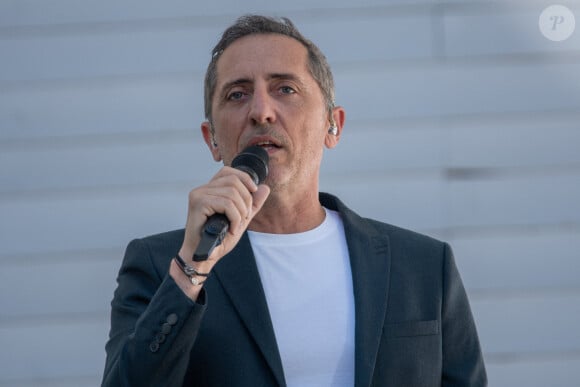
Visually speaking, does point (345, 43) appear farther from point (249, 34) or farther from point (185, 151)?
point (249, 34)

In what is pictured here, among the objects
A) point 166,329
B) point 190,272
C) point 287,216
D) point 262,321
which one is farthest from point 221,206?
point 287,216

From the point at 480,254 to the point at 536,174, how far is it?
15.9 inches

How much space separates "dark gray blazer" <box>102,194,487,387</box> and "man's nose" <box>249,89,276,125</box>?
0.31m

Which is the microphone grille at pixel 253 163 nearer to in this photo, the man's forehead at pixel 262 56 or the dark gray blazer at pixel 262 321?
the dark gray blazer at pixel 262 321

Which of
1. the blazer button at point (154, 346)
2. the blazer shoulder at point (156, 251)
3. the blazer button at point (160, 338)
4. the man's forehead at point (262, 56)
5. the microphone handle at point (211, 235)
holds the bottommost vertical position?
the blazer button at point (154, 346)

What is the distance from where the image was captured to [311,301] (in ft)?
7.52

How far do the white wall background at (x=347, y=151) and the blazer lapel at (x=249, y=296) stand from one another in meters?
1.56

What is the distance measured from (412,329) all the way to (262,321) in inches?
14.8

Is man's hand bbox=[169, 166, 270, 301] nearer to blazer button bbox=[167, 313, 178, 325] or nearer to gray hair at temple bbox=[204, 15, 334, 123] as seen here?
blazer button bbox=[167, 313, 178, 325]

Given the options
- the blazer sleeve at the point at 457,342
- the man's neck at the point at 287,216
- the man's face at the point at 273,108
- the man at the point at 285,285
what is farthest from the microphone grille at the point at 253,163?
the blazer sleeve at the point at 457,342

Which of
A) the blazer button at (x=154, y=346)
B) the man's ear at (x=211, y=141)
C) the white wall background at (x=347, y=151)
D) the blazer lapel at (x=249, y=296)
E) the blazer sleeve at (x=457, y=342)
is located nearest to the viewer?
the blazer button at (x=154, y=346)

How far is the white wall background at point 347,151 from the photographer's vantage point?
12.6 feet

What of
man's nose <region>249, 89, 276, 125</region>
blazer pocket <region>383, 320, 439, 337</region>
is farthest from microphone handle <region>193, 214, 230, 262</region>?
blazer pocket <region>383, 320, 439, 337</region>

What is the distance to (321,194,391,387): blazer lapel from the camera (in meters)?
2.18
